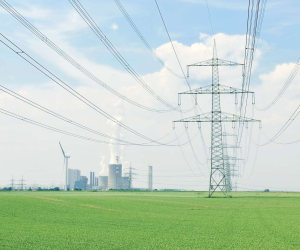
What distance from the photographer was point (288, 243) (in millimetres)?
22797

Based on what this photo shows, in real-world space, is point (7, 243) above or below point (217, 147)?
below

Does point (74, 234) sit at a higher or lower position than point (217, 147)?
lower

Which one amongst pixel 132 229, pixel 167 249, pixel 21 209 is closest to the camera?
pixel 167 249

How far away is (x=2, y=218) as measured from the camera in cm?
3484

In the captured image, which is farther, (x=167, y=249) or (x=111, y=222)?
(x=111, y=222)

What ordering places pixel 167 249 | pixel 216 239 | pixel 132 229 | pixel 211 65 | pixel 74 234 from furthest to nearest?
pixel 211 65 < pixel 132 229 < pixel 74 234 < pixel 216 239 < pixel 167 249

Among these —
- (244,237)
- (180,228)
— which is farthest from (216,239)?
(180,228)

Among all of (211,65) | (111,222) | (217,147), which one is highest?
(211,65)

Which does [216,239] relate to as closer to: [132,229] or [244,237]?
[244,237]

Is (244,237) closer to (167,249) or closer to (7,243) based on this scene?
(167,249)

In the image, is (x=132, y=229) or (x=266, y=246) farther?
(x=132, y=229)

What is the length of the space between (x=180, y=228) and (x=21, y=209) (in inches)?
805

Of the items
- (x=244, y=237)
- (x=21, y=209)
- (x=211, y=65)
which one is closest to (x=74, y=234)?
(x=244, y=237)

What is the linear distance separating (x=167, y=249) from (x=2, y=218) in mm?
19486
